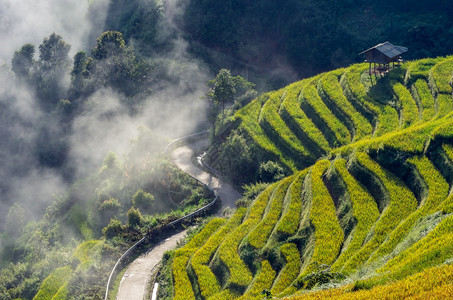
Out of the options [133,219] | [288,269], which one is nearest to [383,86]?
[288,269]

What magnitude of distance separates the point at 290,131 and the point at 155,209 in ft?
51.7

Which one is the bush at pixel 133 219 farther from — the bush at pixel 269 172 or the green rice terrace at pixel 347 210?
the bush at pixel 269 172

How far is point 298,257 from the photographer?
31.5m

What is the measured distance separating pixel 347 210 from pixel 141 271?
1622cm

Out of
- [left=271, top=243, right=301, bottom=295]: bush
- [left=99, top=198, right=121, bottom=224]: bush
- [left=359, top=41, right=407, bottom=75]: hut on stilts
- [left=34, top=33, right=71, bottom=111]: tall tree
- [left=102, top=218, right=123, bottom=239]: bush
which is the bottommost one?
[left=271, top=243, right=301, bottom=295]: bush

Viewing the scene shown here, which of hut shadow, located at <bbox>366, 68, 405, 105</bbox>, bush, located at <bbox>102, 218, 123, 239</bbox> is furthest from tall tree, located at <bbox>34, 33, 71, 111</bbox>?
hut shadow, located at <bbox>366, 68, 405, 105</bbox>

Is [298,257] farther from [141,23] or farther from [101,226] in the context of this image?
[141,23]

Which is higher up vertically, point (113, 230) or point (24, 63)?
point (24, 63)

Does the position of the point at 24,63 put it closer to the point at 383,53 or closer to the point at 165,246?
the point at 165,246

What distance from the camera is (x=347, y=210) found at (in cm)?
3350

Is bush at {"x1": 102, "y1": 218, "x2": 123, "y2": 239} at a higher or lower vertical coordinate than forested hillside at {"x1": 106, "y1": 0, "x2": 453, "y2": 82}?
lower

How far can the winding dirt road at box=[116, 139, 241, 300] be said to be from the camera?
3544cm

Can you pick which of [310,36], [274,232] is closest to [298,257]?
[274,232]

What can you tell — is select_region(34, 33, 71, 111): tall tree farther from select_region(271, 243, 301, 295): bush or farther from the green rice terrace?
select_region(271, 243, 301, 295): bush
